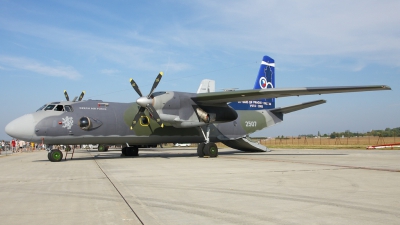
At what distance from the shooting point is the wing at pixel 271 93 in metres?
19.3

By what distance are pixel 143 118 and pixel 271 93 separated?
805 cm

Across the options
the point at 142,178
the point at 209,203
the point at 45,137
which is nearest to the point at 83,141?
the point at 45,137

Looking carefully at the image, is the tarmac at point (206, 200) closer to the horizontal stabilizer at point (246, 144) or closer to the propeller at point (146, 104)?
the propeller at point (146, 104)

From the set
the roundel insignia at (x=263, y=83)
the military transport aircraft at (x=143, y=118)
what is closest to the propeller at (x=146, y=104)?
the military transport aircraft at (x=143, y=118)

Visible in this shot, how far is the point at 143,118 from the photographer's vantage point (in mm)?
22281

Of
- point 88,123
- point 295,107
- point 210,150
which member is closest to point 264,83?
point 295,107

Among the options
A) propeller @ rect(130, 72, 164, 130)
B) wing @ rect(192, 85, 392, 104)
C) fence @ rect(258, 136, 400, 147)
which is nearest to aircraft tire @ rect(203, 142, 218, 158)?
wing @ rect(192, 85, 392, 104)

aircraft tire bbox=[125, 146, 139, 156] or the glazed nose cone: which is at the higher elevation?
the glazed nose cone

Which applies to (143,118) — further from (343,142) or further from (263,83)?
(343,142)

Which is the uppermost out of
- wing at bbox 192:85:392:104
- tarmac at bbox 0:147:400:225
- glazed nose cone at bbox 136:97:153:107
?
wing at bbox 192:85:392:104

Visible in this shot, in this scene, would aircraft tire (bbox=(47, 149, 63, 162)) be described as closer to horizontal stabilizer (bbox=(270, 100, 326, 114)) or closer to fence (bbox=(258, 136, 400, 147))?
horizontal stabilizer (bbox=(270, 100, 326, 114))

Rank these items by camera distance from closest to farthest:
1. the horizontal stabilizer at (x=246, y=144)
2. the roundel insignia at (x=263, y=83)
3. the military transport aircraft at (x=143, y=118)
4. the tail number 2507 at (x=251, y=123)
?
the military transport aircraft at (x=143, y=118) → the tail number 2507 at (x=251, y=123) → the horizontal stabilizer at (x=246, y=144) → the roundel insignia at (x=263, y=83)

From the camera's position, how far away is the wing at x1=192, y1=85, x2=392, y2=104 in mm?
19281

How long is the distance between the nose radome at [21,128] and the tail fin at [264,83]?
15.7 metres
